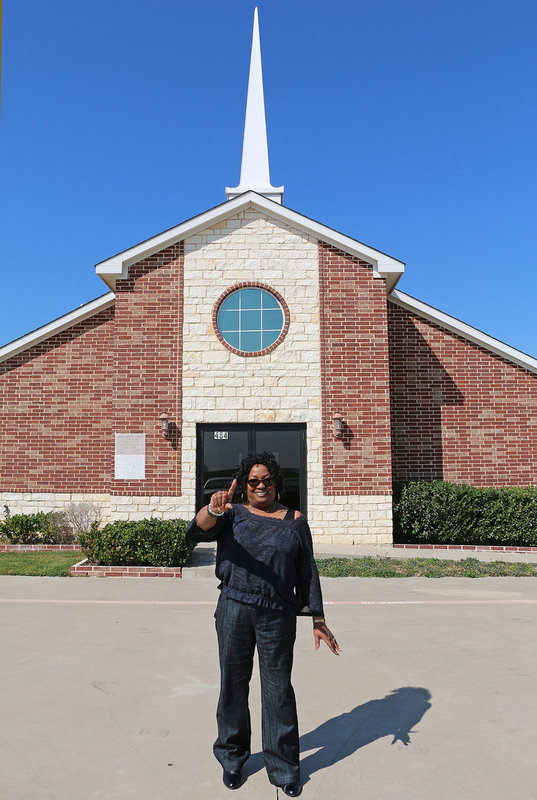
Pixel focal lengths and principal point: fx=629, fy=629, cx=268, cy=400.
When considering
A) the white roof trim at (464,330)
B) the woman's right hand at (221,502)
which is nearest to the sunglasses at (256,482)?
the woman's right hand at (221,502)

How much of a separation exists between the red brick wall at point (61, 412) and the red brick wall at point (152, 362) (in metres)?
1.35

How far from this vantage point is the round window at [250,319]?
12.7 metres

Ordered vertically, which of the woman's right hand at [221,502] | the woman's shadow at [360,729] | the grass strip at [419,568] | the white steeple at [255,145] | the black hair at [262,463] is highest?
the white steeple at [255,145]

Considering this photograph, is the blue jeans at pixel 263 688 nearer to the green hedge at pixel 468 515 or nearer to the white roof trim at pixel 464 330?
the green hedge at pixel 468 515

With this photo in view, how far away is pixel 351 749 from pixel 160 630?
3.15 meters

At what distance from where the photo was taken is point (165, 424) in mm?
12320

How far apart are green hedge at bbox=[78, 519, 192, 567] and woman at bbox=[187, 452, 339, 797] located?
6.22 m

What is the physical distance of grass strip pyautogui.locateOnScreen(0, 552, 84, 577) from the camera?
9505 mm

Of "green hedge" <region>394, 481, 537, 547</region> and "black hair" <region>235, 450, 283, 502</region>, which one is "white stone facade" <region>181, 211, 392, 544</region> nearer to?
"green hedge" <region>394, 481, 537, 547</region>

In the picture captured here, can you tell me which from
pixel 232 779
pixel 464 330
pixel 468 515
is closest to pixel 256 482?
pixel 232 779

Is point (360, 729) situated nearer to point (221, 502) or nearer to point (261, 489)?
point (261, 489)

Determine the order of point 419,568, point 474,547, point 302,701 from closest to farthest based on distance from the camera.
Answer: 1. point 302,701
2. point 419,568
3. point 474,547

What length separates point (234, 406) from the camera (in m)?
12.5

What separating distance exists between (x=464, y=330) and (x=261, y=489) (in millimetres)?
11340
